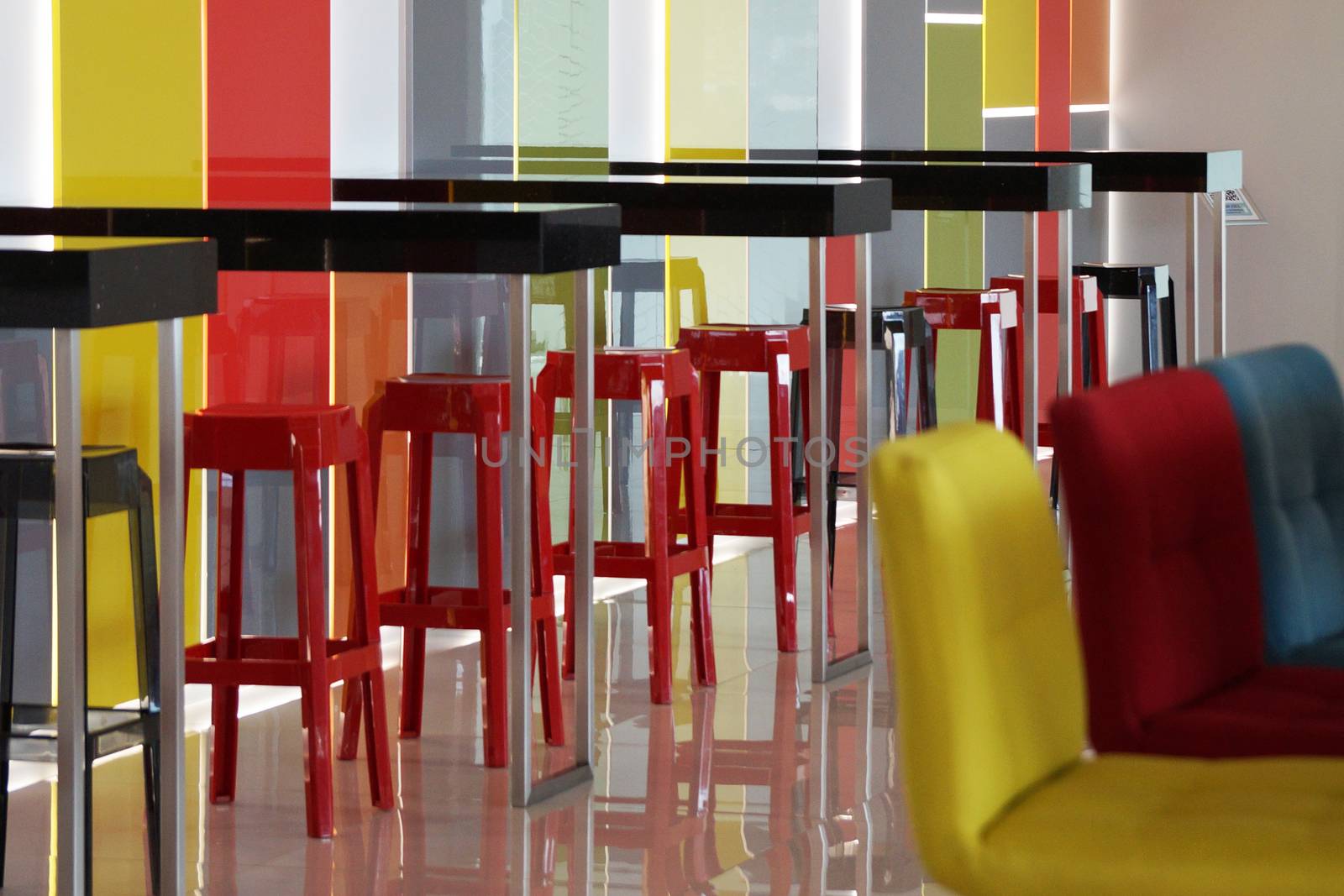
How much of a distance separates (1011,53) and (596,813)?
569 cm

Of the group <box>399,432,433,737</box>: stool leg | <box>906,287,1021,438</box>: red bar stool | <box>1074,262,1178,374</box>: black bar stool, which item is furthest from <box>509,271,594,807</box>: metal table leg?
<box>1074,262,1178,374</box>: black bar stool

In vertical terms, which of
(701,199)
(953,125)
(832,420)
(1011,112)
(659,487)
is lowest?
(659,487)

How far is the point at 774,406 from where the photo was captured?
4.76m

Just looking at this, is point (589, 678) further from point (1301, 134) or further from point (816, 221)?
point (1301, 134)

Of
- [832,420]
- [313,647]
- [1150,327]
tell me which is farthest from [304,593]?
[1150,327]

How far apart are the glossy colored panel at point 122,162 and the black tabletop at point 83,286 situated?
1.03 m

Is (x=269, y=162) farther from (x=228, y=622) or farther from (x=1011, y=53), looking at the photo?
(x=1011, y=53)

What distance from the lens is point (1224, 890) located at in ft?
5.83

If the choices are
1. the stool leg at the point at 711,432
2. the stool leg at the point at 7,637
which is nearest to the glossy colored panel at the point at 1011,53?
the stool leg at the point at 711,432

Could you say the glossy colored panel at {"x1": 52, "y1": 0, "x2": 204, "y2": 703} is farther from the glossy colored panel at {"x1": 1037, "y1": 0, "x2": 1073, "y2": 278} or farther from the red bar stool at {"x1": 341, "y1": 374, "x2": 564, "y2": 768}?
the glossy colored panel at {"x1": 1037, "y1": 0, "x2": 1073, "y2": 278}

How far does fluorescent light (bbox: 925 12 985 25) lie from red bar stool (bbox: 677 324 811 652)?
3.20 m

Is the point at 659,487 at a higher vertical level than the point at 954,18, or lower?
lower

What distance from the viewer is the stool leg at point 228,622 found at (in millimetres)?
3510

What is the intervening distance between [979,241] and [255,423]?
16.6ft
